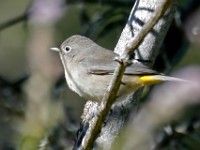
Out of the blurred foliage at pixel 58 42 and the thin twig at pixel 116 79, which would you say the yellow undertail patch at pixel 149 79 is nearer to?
the blurred foliage at pixel 58 42

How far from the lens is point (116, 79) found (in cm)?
206

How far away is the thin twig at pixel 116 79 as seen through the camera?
72.2 inches

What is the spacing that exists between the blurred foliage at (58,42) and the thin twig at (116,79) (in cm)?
29

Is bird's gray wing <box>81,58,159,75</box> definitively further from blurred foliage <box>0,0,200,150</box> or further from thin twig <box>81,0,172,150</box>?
thin twig <box>81,0,172,150</box>

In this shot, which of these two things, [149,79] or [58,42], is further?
[58,42]

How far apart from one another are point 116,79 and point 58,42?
3490 millimetres

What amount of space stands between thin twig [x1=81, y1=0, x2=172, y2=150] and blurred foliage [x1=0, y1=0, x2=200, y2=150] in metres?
0.29

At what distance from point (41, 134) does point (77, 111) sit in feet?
9.92

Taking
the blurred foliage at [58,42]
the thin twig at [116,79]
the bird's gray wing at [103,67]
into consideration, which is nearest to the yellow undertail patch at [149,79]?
the bird's gray wing at [103,67]

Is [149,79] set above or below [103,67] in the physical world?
above

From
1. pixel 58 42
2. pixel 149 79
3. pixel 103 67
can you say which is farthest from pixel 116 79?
pixel 58 42

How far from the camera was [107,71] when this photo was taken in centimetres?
340

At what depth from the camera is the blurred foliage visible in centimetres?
287

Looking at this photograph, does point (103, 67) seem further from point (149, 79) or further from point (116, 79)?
point (116, 79)
